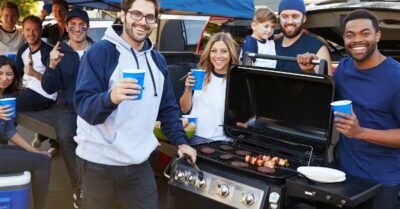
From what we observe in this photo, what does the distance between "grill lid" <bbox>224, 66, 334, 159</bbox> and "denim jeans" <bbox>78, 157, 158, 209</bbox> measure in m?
0.79

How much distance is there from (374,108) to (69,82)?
120 inches

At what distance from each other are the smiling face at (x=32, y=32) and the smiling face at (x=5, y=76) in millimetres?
1130

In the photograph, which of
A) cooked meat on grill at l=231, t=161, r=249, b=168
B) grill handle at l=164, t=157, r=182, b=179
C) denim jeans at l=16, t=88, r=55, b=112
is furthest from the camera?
denim jeans at l=16, t=88, r=55, b=112

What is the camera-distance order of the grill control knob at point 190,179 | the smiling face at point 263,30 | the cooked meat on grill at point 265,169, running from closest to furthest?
the cooked meat on grill at point 265,169 < the grill control knob at point 190,179 < the smiling face at point 263,30

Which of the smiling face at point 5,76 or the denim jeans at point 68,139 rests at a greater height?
the smiling face at point 5,76

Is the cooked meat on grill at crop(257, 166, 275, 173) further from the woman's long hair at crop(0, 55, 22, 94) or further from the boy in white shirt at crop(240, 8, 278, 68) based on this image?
the woman's long hair at crop(0, 55, 22, 94)

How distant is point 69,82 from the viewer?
4.43m

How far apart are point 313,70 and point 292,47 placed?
525 millimetres

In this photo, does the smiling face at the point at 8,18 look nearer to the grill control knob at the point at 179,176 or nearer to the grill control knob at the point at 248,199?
the grill control knob at the point at 179,176

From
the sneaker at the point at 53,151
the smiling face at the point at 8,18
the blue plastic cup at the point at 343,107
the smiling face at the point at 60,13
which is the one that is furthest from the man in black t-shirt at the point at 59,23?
the blue plastic cup at the point at 343,107

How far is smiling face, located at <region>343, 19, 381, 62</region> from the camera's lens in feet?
8.07

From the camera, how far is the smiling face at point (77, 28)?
4.44 meters

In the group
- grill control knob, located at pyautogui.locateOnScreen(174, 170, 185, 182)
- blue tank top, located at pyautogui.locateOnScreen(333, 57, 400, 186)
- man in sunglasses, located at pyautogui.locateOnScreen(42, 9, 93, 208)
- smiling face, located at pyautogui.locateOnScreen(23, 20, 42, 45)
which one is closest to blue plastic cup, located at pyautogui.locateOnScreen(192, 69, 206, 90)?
grill control knob, located at pyautogui.locateOnScreen(174, 170, 185, 182)

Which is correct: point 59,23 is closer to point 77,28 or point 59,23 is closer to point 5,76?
point 77,28
